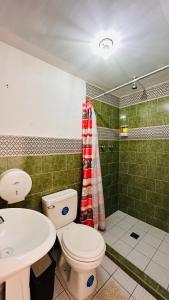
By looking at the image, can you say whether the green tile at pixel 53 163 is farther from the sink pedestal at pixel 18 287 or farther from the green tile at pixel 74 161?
the sink pedestal at pixel 18 287

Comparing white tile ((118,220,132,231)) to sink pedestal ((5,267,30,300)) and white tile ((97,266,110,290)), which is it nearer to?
white tile ((97,266,110,290))

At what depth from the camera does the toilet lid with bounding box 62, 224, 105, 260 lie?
3.72ft

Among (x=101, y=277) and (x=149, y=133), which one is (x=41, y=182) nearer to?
(x=101, y=277)

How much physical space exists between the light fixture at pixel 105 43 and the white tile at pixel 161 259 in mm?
2281

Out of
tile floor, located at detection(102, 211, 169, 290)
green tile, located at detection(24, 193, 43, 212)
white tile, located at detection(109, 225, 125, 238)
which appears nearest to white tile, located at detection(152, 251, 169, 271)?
tile floor, located at detection(102, 211, 169, 290)

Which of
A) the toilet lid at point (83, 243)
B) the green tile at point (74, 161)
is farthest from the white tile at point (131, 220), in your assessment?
the green tile at point (74, 161)

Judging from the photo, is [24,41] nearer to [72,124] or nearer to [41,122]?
Result: [41,122]

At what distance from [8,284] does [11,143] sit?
1.02 metres

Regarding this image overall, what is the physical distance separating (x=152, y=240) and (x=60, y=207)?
1.37 m

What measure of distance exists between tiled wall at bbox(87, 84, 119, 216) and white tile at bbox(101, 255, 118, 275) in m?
0.84

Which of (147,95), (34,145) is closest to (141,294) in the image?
(34,145)

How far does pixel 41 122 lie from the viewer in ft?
5.06

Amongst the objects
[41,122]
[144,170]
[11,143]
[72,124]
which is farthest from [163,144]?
[11,143]

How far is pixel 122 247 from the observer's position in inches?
69.5
